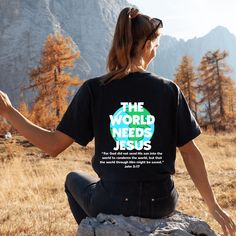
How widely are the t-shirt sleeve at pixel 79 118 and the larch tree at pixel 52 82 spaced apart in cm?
2653

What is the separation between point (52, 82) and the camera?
3097 cm

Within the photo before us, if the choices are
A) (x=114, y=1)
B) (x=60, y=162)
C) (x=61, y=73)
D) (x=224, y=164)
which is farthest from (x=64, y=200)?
(x=114, y=1)

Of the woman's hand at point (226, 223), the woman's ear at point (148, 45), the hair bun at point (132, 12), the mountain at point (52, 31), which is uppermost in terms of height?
the mountain at point (52, 31)

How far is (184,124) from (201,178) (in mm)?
354

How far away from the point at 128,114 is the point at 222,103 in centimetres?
4095

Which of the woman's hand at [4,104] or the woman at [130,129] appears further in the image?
the woman's hand at [4,104]

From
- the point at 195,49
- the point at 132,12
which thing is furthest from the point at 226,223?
the point at 195,49

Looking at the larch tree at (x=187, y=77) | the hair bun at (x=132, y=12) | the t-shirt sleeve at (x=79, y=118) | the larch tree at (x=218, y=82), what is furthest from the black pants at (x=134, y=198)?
the larch tree at (x=187, y=77)

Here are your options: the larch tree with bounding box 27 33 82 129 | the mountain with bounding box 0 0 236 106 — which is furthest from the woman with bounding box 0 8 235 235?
the mountain with bounding box 0 0 236 106

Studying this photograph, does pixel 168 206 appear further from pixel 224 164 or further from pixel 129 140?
pixel 224 164

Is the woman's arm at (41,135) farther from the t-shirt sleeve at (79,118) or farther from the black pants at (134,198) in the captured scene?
the black pants at (134,198)

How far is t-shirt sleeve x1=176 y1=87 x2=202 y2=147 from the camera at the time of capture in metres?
2.77

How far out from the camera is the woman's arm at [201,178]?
110 inches

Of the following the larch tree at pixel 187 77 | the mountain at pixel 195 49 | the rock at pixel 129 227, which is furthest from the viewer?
the mountain at pixel 195 49
